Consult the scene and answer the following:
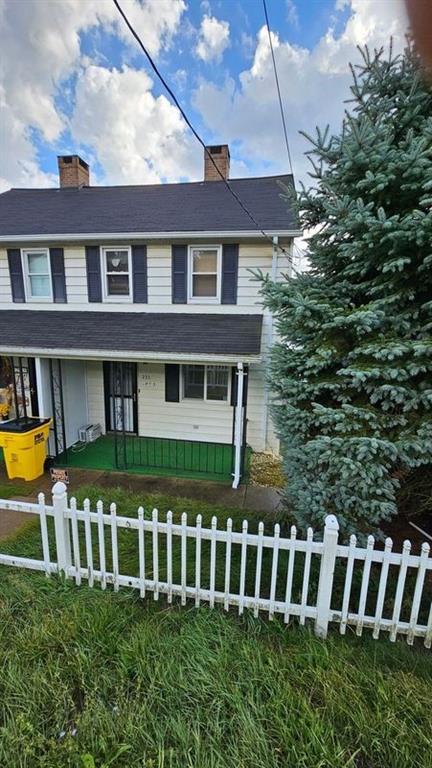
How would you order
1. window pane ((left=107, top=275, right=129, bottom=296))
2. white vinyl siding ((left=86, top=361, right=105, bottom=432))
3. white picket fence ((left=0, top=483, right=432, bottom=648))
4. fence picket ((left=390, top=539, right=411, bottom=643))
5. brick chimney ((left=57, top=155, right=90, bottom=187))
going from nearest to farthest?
fence picket ((left=390, top=539, right=411, bottom=643)) < white picket fence ((left=0, top=483, right=432, bottom=648)) < window pane ((left=107, top=275, right=129, bottom=296)) < white vinyl siding ((left=86, top=361, right=105, bottom=432)) < brick chimney ((left=57, top=155, right=90, bottom=187))

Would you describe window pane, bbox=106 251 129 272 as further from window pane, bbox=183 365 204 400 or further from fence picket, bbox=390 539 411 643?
fence picket, bbox=390 539 411 643

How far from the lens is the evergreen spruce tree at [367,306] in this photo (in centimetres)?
285

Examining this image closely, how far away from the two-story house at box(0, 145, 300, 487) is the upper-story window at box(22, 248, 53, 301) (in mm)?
25

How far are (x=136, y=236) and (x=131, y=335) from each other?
7.39 feet

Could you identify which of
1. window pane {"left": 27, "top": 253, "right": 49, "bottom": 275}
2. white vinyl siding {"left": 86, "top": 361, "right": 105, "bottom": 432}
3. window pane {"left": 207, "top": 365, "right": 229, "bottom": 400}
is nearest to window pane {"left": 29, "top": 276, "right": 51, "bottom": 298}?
window pane {"left": 27, "top": 253, "right": 49, "bottom": 275}

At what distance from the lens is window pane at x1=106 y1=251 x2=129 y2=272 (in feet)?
26.0

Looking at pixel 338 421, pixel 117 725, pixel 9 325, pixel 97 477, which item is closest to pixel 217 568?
pixel 117 725

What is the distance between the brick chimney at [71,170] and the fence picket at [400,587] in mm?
12243

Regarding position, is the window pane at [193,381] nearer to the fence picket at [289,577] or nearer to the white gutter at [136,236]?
the white gutter at [136,236]

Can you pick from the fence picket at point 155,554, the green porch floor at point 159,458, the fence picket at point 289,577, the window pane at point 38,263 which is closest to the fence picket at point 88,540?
the fence picket at point 155,554

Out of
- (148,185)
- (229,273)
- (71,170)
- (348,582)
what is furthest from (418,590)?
(71,170)

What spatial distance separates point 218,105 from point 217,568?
732 cm

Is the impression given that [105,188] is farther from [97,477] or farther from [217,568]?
[217,568]

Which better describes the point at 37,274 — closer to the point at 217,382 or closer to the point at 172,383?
the point at 172,383
